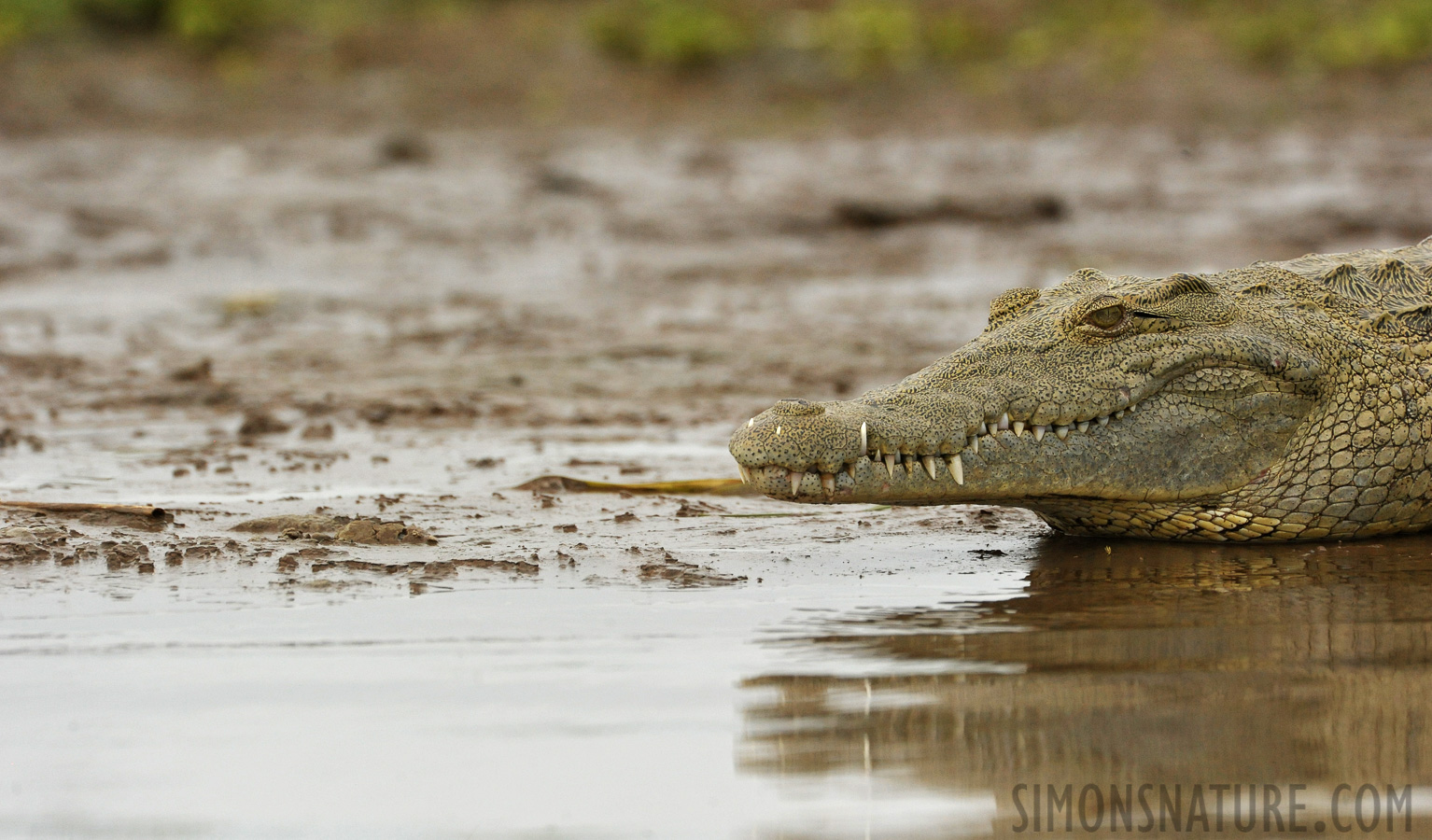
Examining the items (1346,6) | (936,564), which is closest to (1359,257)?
(936,564)

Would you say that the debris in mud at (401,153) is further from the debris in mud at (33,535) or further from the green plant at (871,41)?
the debris in mud at (33,535)

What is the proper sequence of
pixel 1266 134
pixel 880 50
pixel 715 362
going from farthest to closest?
pixel 880 50
pixel 1266 134
pixel 715 362

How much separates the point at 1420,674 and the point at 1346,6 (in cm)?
1819

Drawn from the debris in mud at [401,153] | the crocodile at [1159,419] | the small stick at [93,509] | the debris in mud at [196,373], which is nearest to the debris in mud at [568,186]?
the debris in mud at [401,153]

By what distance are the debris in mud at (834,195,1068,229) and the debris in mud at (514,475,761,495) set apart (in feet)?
25.7

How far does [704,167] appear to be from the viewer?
579 inches

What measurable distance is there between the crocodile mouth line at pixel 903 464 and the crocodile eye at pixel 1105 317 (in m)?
0.28

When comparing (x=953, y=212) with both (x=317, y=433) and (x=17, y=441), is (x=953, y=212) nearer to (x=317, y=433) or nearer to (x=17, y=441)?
(x=317, y=433)

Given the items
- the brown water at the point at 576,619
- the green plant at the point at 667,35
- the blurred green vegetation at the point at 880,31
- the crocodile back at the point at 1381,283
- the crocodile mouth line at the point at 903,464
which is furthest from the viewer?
the green plant at the point at 667,35

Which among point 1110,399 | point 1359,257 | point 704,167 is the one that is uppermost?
point 704,167

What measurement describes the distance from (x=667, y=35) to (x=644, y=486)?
14.2m

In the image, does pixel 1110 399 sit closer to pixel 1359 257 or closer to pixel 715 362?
pixel 1359 257

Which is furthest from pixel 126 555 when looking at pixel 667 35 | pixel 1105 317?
pixel 667 35

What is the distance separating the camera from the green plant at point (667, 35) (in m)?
17.8
